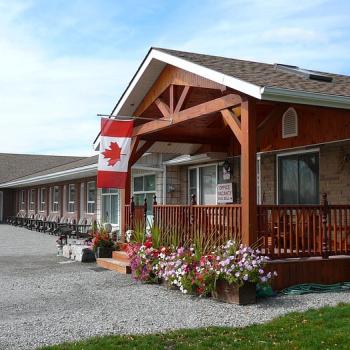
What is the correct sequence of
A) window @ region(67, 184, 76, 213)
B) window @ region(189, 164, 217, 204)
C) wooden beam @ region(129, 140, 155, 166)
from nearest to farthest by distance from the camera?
wooden beam @ region(129, 140, 155, 166) → window @ region(189, 164, 217, 204) → window @ region(67, 184, 76, 213)

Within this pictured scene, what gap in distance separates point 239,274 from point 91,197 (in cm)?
1854

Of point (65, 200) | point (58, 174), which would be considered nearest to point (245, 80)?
point (58, 174)

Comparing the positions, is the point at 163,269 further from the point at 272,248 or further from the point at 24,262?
the point at 24,262

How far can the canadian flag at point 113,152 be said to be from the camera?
11.5 metres

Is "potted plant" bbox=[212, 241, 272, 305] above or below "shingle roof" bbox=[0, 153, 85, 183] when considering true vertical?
below

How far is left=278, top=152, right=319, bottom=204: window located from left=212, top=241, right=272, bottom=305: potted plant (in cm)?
405

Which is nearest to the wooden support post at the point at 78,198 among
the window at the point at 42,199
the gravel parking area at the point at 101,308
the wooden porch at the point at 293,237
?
the window at the point at 42,199

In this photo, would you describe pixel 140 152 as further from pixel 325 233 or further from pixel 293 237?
pixel 325 233

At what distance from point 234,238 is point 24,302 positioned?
3386mm

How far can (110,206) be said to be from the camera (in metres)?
23.0

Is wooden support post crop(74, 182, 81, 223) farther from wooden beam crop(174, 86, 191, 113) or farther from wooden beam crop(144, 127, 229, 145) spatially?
wooden beam crop(174, 86, 191, 113)

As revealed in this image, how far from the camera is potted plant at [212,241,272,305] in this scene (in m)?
7.84

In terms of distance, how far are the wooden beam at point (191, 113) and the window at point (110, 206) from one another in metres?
10.0

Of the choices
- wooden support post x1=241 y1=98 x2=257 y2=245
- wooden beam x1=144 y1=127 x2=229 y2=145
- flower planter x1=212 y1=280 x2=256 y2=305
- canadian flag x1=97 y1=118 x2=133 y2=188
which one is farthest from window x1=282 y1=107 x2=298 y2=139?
flower planter x1=212 y1=280 x2=256 y2=305
